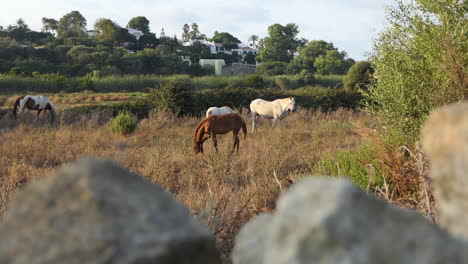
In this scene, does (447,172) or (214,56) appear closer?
(447,172)

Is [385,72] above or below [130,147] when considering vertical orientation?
above

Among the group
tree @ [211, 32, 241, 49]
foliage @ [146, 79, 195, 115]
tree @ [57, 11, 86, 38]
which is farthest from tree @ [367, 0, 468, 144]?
tree @ [211, 32, 241, 49]

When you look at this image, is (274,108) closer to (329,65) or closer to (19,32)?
(329,65)

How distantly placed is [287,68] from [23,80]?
51.3 metres

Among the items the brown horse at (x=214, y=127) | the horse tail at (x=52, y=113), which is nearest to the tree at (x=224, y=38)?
the horse tail at (x=52, y=113)

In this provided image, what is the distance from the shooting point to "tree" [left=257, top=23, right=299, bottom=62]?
111812mm

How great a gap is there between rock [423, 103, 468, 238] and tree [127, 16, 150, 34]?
147m

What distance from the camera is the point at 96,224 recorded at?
1.12m

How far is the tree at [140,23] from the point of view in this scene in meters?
141

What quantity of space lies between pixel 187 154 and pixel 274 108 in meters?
7.25

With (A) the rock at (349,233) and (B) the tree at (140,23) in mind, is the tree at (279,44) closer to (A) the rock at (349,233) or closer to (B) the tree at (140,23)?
(B) the tree at (140,23)

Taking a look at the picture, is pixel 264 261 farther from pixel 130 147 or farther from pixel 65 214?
pixel 130 147

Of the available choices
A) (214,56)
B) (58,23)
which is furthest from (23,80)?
(58,23)

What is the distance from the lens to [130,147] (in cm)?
1253
